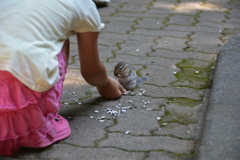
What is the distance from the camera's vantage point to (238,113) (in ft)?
7.65

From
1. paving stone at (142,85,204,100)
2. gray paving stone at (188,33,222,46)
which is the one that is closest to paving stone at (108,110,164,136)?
paving stone at (142,85,204,100)

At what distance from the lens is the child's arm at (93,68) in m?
2.39

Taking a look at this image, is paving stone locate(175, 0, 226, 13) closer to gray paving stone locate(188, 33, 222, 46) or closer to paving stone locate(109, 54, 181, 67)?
gray paving stone locate(188, 33, 222, 46)

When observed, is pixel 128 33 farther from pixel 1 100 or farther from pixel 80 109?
pixel 1 100

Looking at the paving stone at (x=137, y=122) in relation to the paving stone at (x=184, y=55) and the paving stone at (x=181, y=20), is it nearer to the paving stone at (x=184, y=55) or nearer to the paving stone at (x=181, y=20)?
the paving stone at (x=184, y=55)

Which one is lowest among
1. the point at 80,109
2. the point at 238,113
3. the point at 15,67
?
the point at 80,109

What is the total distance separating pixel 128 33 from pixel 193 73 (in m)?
1.22

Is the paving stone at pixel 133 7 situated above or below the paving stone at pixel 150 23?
below

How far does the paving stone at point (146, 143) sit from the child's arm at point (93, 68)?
382 millimetres

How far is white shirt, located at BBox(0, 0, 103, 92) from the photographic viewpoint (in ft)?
6.31

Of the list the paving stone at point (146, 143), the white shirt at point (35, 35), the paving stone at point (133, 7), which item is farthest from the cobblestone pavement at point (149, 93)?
the white shirt at point (35, 35)

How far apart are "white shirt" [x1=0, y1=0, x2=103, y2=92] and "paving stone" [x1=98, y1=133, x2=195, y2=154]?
450mm

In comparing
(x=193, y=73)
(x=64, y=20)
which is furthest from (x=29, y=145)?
(x=193, y=73)

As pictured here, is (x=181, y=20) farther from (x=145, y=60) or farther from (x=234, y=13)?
(x=145, y=60)
